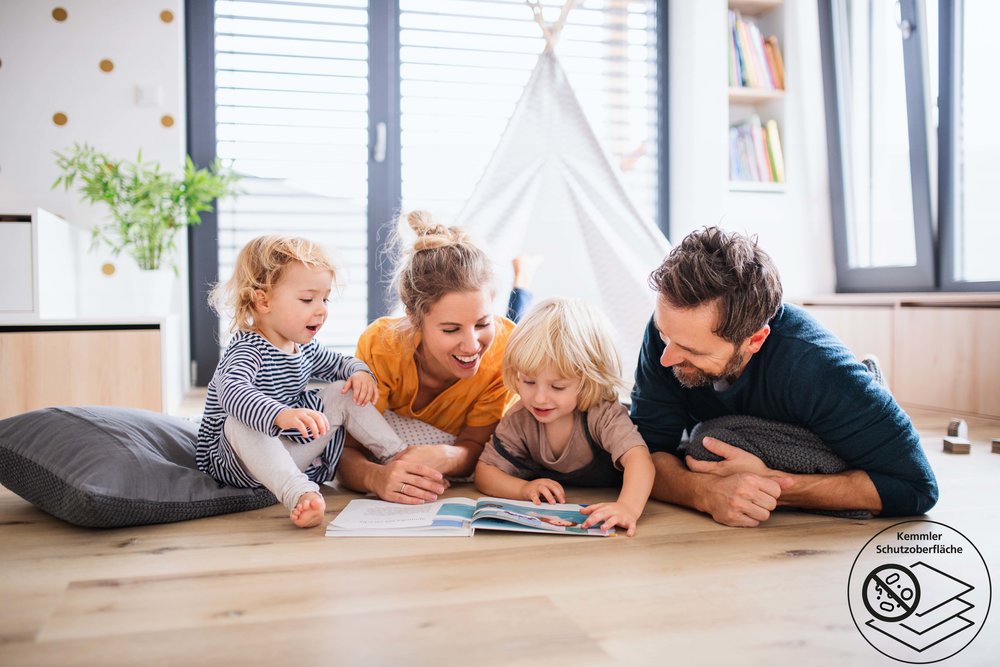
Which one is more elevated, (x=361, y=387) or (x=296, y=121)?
(x=296, y=121)

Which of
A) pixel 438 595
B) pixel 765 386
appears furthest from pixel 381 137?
pixel 438 595

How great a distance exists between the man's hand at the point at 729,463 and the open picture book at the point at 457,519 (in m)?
0.24

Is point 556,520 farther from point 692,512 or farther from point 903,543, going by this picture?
point 903,543

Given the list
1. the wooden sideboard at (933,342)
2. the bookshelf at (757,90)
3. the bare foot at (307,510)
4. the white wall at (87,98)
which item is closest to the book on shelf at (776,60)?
the bookshelf at (757,90)

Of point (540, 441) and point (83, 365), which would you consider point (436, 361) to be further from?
point (83, 365)

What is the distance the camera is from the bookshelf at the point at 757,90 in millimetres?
3684

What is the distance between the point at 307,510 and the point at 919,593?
921 mm

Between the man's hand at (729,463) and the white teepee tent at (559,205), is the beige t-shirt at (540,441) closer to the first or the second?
the man's hand at (729,463)

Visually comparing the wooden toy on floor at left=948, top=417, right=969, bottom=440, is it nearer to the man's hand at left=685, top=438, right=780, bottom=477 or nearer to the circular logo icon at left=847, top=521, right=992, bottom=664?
the circular logo icon at left=847, top=521, right=992, bottom=664

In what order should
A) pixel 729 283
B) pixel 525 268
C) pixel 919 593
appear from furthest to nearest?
1. pixel 525 268
2. pixel 729 283
3. pixel 919 593

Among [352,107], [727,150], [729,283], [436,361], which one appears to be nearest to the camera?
A: [729,283]

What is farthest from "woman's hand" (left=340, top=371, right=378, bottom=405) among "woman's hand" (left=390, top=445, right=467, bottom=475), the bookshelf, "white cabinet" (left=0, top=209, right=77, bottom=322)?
the bookshelf

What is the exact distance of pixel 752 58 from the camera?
370cm

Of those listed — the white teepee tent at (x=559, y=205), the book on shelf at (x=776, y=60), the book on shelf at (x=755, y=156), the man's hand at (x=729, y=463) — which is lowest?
the man's hand at (x=729, y=463)
